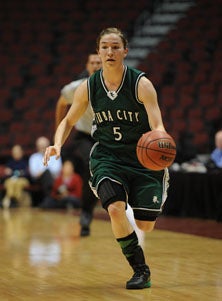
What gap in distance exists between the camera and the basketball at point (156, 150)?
393 centimetres

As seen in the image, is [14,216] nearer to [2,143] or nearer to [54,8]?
[2,143]

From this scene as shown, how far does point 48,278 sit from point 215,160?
538 cm

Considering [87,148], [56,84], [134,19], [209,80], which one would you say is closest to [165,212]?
[87,148]

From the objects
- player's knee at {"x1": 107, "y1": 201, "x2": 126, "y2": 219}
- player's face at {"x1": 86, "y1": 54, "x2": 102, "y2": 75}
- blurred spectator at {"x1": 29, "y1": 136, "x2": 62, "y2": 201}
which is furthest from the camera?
blurred spectator at {"x1": 29, "y1": 136, "x2": 62, "y2": 201}

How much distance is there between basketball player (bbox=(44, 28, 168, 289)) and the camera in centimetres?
427

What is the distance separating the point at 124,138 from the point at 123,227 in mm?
556

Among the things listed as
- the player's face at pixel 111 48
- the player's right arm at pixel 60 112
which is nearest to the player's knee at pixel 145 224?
the player's face at pixel 111 48

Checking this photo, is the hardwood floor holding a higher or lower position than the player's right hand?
lower

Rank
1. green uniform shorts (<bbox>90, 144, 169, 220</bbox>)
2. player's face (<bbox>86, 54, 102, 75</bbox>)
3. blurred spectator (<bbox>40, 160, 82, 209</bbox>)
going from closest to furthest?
green uniform shorts (<bbox>90, 144, 169, 220</bbox>), player's face (<bbox>86, 54, 102, 75</bbox>), blurred spectator (<bbox>40, 160, 82, 209</bbox>)

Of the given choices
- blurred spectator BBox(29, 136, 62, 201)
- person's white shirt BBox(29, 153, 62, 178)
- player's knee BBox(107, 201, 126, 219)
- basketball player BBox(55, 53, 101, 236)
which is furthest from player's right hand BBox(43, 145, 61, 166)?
person's white shirt BBox(29, 153, 62, 178)

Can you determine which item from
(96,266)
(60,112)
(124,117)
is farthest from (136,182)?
(60,112)

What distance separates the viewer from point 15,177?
41.8 feet

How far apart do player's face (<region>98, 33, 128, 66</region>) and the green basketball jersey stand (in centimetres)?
12

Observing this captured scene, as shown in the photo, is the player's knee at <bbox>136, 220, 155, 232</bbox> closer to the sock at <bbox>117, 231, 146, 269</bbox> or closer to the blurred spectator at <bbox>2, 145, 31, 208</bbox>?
the sock at <bbox>117, 231, 146, 269</bbox>
